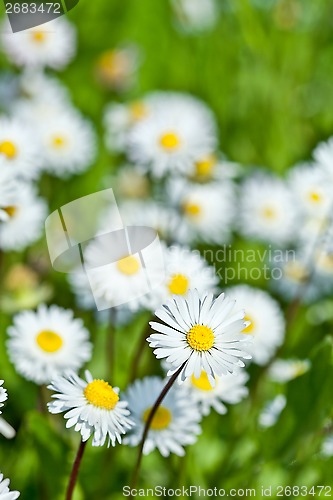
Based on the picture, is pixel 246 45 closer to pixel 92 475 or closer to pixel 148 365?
pixel 148 365

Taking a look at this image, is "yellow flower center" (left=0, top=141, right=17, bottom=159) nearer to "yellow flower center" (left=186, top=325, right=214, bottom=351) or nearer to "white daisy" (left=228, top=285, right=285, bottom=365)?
"white daisy" (left=228, top=285, right=285, bottom=365)

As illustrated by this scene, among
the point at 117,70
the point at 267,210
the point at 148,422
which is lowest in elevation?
the point at 267,210

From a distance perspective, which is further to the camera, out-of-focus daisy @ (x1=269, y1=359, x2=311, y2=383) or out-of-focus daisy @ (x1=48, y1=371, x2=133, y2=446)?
out-of-focus daisy @ (x1=269, y1=359, x2=311, y2=383)

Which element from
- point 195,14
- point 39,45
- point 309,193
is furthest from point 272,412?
point 195,14

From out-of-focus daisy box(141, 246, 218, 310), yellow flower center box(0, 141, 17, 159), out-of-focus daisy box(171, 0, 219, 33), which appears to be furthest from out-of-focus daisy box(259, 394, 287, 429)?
out-of-focus daisy box(171, 0, 219, 33)

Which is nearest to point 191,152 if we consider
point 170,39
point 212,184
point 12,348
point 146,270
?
point 212,184

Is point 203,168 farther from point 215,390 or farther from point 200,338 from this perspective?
point 200,338
